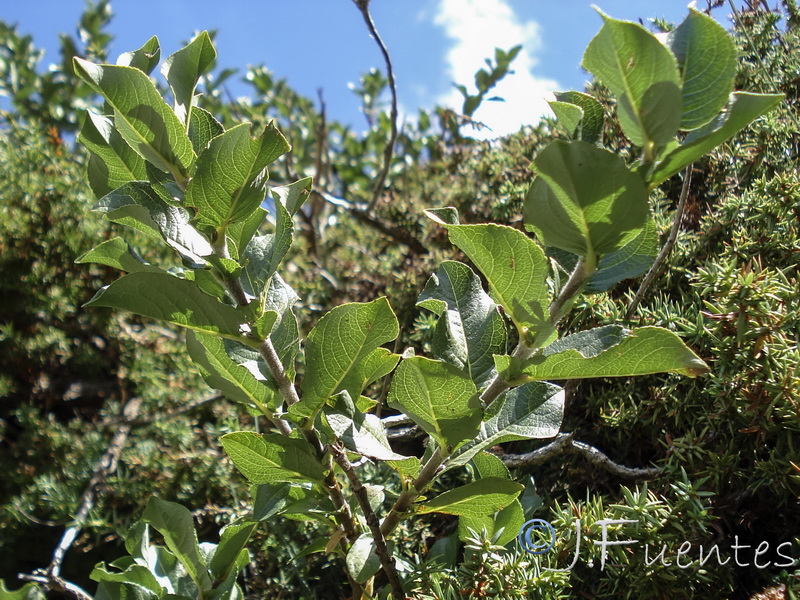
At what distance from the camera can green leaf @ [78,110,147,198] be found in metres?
0.74

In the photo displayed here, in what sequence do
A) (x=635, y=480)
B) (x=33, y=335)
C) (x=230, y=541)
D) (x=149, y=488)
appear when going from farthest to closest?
(x=33, y=335)
(x=149, y=488)
(x=635, y=480)
(x=230, y=541)

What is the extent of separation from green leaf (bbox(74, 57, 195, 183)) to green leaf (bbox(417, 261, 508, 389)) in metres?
0.33

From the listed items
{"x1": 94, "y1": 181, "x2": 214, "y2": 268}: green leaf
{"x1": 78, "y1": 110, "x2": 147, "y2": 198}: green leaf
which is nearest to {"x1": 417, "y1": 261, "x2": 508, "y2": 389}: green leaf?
{"x1": 94, "y1": 181, "x2": 214, "y2": 268}: green leaf

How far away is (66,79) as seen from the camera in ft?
9.90

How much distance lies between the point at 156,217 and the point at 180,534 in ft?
1.61

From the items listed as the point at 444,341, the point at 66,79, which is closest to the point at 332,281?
the point at 444,341

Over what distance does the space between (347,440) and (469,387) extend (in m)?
0.15

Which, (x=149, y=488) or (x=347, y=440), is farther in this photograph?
(x=149, y=488)

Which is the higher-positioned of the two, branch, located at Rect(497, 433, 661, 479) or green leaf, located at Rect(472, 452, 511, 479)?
green leaf, located at Rect(472, 452, 511, 479)

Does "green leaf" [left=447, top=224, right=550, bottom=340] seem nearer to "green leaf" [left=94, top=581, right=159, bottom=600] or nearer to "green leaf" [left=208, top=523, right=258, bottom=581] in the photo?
"green leaf" [left=208, top=523, right=258, bottom=581]

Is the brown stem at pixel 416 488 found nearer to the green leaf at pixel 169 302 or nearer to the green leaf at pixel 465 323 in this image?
the green leaf at pixel 465 323

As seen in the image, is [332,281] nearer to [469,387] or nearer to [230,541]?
[230,541]

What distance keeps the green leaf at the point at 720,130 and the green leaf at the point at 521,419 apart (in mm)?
280

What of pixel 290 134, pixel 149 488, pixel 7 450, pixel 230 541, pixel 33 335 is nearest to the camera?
pixel 230 541
